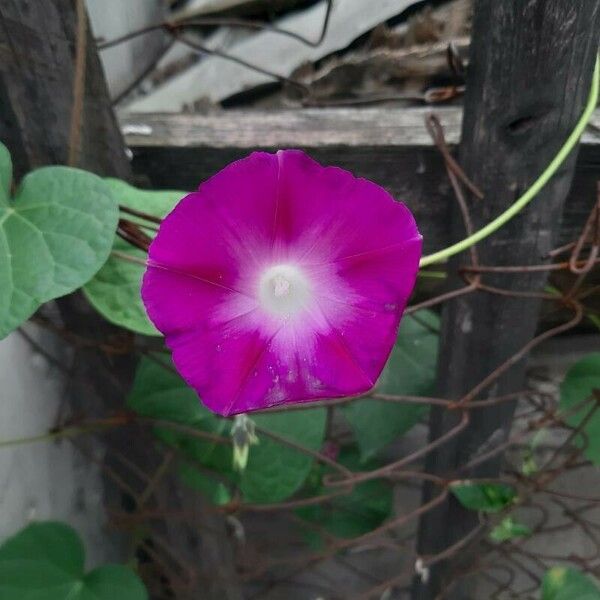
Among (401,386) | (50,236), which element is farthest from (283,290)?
(401,386)

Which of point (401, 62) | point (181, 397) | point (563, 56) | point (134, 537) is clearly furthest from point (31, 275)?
point (401, 62)

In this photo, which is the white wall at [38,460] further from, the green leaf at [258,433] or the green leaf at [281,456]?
the green leaf at [281,456]

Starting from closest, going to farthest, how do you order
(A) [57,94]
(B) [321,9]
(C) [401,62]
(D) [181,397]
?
(A) [57,94] < (D) [181,397] < (C) [401,62] < (B) [321,9]

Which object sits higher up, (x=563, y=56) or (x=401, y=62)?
(x=563, y=56)

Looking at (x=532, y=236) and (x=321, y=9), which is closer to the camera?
(x=532, y=236)

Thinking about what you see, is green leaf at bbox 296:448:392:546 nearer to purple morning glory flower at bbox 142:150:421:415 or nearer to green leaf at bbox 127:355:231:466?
green leaf at bbox 127:355:231:466

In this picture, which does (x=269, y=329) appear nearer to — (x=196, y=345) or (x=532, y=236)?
(x=196, y=345)
